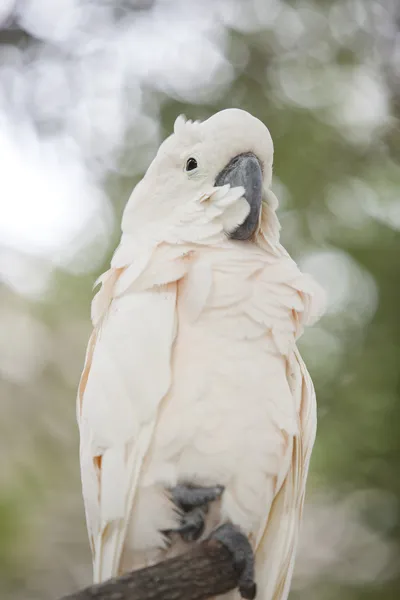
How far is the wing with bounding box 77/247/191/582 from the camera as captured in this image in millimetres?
1319

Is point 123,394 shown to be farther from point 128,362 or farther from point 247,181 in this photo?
point 247,181

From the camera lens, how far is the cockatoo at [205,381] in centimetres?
132

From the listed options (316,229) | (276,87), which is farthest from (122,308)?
(276,87)

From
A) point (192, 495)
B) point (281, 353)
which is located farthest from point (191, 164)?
point (192, 495)

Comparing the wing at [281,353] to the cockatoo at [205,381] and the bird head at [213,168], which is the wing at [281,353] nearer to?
the cockatoo at [205,381]

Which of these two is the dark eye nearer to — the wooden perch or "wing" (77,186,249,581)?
"wing" (77,186,249,581)

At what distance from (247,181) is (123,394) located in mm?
511

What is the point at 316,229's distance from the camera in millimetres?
2889

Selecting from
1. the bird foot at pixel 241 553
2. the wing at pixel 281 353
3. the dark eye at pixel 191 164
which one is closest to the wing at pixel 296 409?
the wing at pixel 281 353

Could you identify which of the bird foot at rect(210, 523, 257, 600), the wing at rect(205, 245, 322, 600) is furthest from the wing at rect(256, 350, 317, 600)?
A: the bird foot at rect(210, 523, 257, 600)

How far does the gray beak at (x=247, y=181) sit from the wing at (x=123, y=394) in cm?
15

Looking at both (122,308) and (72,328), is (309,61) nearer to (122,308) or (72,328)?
(72,328)

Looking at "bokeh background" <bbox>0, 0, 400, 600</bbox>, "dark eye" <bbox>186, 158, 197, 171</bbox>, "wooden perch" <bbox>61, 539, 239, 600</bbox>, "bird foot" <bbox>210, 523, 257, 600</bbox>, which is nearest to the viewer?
"wooden perch" <bbox>61, 539, 239, 600</bbox>

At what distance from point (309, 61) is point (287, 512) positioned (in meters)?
2.27
